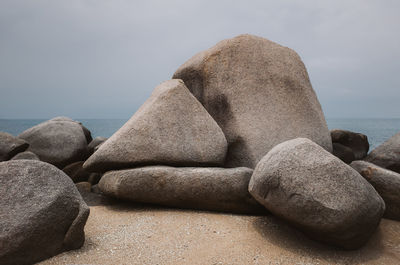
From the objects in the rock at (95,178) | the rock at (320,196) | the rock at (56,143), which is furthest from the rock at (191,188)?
the rock at (56,143)

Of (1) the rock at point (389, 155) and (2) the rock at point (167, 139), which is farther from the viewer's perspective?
(1) the rock at point (389, 155)

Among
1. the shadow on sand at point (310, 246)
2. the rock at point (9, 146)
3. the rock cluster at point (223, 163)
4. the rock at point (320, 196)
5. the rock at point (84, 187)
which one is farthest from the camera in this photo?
the rock at point (9, 146)

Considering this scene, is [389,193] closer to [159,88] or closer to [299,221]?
[299,221]

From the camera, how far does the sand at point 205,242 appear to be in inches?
140

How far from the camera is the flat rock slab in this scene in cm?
356

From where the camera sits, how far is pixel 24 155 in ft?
24.7

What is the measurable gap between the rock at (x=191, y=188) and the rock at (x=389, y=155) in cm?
368

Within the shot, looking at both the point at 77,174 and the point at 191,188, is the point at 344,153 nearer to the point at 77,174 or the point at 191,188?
the point at 191,188

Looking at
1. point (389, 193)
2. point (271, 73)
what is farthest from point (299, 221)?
point (271, 73)

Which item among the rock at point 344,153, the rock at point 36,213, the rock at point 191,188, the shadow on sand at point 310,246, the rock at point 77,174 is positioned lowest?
the rock at point 77,174

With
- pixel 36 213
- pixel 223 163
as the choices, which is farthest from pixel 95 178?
pixel 36 213

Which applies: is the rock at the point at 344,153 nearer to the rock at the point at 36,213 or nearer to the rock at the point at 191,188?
the rock at the point at 191,188

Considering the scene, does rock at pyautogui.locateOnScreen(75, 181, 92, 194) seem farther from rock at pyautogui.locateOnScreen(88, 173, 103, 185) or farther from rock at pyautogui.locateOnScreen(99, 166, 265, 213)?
rock at pyautogui.locateOnScreen(99, 166, 265, 213)

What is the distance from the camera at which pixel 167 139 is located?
5445 mm
